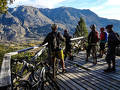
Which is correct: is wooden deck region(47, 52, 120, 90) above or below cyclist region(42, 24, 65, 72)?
below

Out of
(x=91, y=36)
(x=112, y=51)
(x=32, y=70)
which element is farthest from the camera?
(x=91, y=36)

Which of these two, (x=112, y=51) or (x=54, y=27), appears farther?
(x=112, y=51)

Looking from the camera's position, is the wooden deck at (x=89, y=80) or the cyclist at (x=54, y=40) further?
the cyclist at (x=54, y=40)

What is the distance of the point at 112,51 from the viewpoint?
623 cm

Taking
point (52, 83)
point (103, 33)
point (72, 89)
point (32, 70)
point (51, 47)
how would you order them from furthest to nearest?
point (103, 33) → point (51, 47) → point (72, 89) → point (32, 70) → point (52, 83)

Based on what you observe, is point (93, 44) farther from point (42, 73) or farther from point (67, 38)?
point (42, 73)

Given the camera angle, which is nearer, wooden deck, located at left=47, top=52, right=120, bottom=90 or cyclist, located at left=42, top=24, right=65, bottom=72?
wooden deck, located at left=47, top=52, right=120, bottom=90

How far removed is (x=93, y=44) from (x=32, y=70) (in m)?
4.66

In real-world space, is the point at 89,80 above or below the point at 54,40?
below

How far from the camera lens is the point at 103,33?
29.3 feet

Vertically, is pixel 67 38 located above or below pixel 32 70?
above

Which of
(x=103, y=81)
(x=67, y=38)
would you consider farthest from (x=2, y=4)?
(x=103, y=81)

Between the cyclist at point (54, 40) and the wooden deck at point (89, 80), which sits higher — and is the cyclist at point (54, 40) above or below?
above

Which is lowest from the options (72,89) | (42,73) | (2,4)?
(72,89)
